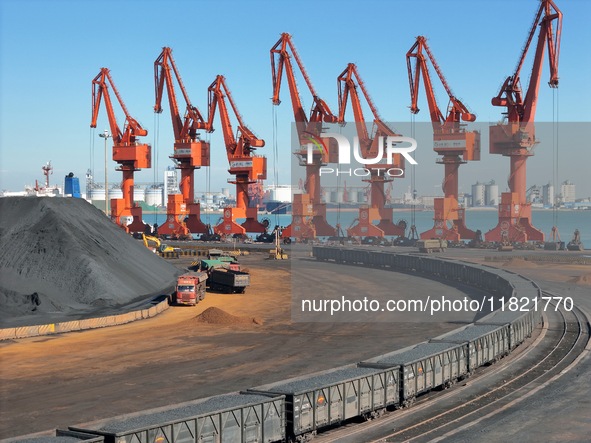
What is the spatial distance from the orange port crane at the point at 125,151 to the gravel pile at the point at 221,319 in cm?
8559

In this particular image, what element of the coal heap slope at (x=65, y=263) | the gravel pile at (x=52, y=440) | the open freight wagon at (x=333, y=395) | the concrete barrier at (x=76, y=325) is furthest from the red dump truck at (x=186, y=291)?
the gravel pile at (x=52, y=440)

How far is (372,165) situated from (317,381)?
97.2m

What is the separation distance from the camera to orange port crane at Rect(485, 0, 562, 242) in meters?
110

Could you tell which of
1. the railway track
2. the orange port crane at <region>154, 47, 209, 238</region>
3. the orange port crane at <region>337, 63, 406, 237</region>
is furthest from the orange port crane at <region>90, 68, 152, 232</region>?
the railway track

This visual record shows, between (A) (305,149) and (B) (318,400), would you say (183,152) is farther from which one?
(B) (318,400)

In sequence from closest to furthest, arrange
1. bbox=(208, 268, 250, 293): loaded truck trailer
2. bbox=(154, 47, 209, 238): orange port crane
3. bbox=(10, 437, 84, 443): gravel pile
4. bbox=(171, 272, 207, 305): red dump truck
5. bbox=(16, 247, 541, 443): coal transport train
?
bbox=(10, 437, 84, 443): gravel pile, bbox=(16, 247, 541, 443): coal transport train, bbox=(171, 272, 207, 305): red dump truck, bbox=(208, 268, 250, 293): loaded truck trailer, bbox=(154, 47, 209, 238): orange port crane

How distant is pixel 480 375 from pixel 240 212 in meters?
98.8

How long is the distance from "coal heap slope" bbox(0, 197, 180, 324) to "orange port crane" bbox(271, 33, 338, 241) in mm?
53504

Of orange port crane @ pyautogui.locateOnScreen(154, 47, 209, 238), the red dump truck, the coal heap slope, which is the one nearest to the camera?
the coal heap slope

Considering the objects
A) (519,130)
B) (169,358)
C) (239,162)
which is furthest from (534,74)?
(169,358)

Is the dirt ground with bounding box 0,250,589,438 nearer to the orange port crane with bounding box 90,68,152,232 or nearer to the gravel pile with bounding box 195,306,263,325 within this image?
the gravel pile with bounding box 195,306,263,325

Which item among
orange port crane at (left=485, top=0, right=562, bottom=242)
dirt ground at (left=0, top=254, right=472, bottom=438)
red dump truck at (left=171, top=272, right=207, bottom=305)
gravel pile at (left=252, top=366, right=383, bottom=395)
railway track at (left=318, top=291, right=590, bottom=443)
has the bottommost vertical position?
dirt ground at (left=0, top=254, right=472, bottom=438)

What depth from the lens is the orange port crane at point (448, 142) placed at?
108 m

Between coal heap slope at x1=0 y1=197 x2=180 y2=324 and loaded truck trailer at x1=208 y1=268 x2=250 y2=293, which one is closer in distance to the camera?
coal heap slope at x1=0 y1=197 x2=180 y2=324
